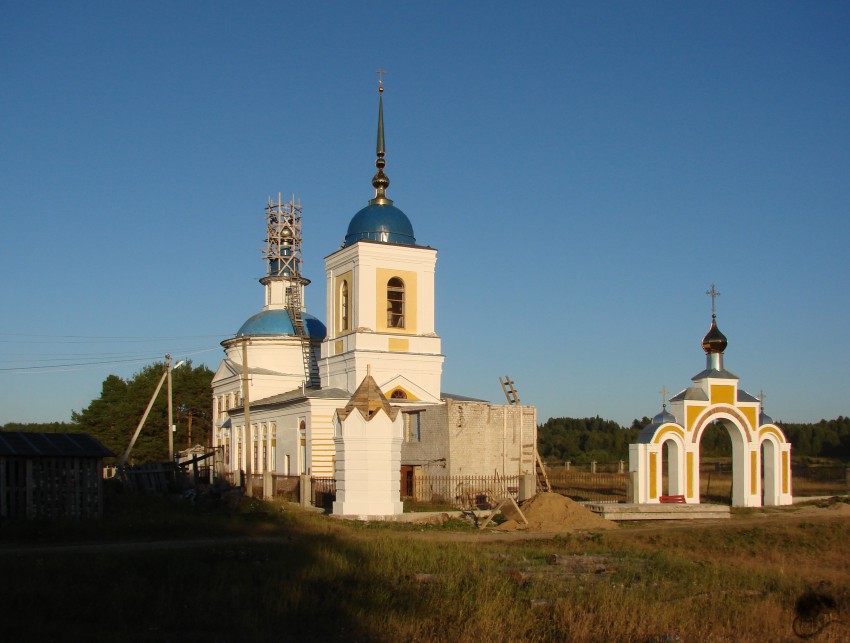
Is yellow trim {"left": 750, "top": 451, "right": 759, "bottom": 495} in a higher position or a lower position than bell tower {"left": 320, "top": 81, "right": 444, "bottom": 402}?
lower

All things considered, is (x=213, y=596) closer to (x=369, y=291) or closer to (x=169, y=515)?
(x=169, y=515)

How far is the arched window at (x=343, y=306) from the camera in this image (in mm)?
37375

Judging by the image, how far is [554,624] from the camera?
40.0 feet

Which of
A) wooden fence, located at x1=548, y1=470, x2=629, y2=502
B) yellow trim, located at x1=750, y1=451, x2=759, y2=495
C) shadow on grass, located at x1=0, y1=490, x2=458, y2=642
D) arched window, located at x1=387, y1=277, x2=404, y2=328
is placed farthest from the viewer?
arched window, located at x1=387, y1=277, x2=404, y2=328

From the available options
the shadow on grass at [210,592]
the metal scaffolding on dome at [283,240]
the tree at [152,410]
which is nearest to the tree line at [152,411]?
the tree at [152,410]

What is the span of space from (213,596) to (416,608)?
2722mm

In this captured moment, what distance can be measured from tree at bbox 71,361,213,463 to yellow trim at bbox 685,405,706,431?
3734 centimetres

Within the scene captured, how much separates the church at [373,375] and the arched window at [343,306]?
0.04 meters

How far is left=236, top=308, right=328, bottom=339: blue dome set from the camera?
43219 mm

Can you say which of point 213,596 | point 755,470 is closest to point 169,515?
point 213,596

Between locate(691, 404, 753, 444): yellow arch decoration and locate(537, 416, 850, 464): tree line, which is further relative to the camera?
locate(537, 416, 850, 464): tree line

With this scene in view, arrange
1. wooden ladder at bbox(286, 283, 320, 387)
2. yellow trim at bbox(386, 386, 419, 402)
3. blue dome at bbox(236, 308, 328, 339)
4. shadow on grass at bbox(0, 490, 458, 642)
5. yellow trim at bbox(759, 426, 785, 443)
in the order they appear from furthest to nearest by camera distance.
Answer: blue dome at bbox(236, 308, 328, 339), wooden ladder at bbox(286, 283, 320, 387), yellow trim at bbox(386, 386, 419, 402), yellow trim at bbox(759, 426, 785, 443), shadow on grass at bbox(0, 490, 458, 642)

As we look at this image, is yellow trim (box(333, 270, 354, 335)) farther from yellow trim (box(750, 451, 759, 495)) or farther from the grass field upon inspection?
the grass field

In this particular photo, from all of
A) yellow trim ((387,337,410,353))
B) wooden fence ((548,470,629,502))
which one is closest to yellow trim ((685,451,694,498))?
wooden fence ((548,470,629,502))
